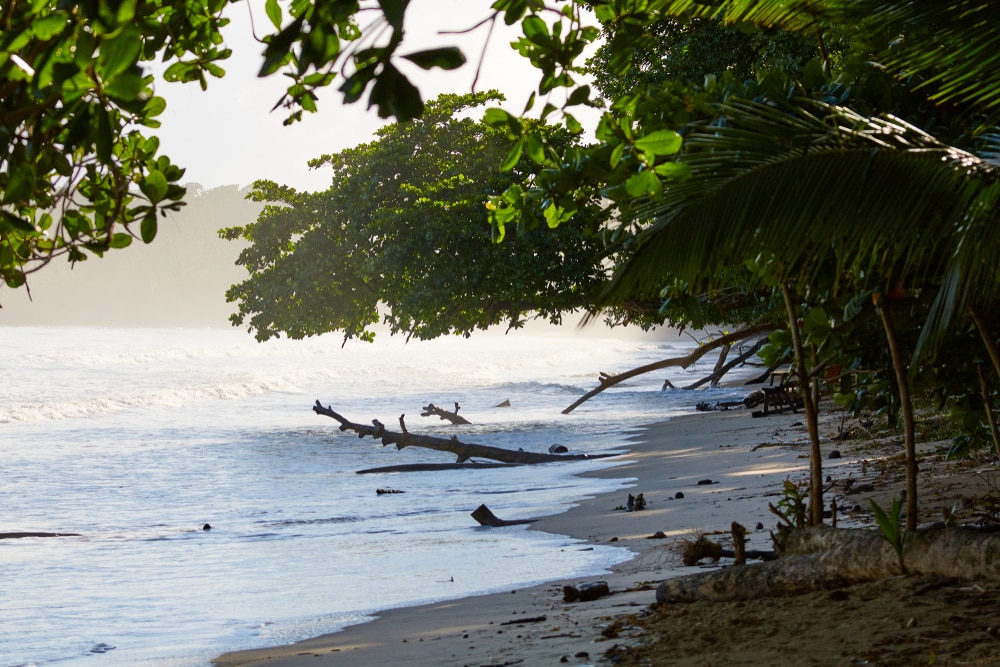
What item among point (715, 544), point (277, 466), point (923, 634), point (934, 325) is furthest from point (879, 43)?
point (277, 466)

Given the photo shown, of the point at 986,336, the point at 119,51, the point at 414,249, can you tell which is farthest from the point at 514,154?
the point at 414,249

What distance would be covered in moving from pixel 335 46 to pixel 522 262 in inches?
527

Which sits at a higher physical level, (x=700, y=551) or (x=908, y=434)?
(x=908, y=434)

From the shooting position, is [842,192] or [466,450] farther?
[466,450]

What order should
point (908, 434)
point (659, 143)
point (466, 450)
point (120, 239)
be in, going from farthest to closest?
1. point (466, 450)
2. point (908, 434)
3. point (120, 239)
4. point (659, 143)

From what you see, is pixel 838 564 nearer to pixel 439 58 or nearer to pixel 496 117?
pixel 496 117

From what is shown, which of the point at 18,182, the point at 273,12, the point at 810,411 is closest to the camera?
the point at 18,182

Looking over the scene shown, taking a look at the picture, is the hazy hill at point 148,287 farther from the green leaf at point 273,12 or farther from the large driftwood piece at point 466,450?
the green leaf at point 273,12

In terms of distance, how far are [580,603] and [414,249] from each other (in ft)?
39.5

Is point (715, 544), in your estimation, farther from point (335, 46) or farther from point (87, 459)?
point (87, 459)

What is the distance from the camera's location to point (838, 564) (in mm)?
4309

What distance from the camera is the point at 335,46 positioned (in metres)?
1.71

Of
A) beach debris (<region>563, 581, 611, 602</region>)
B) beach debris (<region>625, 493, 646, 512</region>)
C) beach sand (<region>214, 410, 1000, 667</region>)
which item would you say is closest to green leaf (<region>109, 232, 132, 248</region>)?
beach sand (<region>214, 410, 1000, 667</region>)

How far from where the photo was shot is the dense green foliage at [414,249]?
15.6 metres
